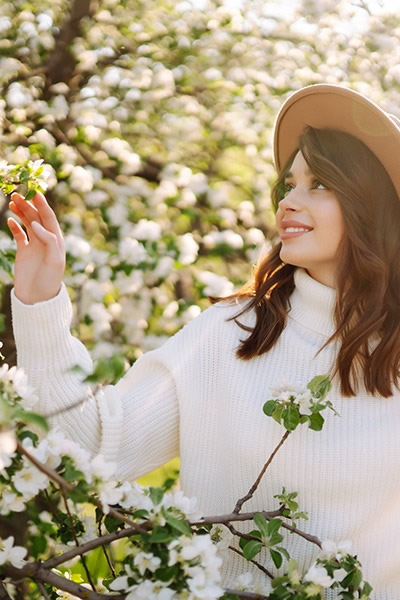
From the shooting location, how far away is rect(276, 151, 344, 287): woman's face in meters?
1.88

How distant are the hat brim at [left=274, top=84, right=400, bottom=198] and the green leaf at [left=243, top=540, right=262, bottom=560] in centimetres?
91

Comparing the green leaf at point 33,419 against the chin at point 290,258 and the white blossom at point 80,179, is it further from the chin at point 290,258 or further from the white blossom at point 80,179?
the white blossom at point 80,179

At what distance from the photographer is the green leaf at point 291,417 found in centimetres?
141

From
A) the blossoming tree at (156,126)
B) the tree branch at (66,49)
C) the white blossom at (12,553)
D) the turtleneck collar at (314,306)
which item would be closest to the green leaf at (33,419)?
the white blossom at (12,553)

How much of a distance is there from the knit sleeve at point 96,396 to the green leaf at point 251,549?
14.4 inches

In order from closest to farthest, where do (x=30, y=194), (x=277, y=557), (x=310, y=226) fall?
1. (x=277, y=557)
2. (x=30, y=194)
3. (x=310, y=226)

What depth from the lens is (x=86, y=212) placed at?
11.8ft

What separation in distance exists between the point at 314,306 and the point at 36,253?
26.7 inches

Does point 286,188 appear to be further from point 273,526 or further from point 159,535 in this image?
point 159,535

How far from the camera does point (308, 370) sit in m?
1.94

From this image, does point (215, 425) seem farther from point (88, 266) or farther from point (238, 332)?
point (88, 266)

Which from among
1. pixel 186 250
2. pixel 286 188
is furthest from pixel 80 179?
pixel 286 188

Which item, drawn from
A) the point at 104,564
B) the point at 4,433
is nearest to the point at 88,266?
the point at 104,564

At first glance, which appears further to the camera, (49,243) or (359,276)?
(359,276)
